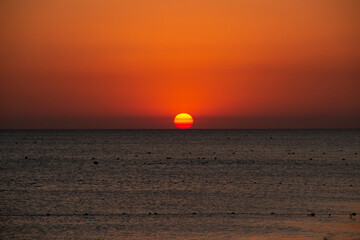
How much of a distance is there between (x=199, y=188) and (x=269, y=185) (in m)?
7.39

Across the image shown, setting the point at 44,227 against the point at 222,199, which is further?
the point at 222,199

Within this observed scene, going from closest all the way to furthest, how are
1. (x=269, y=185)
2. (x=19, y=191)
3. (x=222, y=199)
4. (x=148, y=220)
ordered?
1. (x=148, y=220)
2. (x=222, y=199)
3. (x=19, y=191)
4. (x=269, y=185)

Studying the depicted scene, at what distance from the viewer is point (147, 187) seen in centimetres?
4872

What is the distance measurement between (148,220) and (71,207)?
7662mm

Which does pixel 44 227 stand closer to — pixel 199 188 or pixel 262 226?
pixel 262 226

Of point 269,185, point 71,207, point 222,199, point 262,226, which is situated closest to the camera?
point 262,226

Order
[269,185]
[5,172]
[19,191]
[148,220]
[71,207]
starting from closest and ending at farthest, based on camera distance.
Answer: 1. [148,220]
2. [71,207]
3. [19,191]
4. [269,185]
5. [5,172]

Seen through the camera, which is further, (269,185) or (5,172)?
(5,172)

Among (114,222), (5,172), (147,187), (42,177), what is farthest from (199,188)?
(5,172)

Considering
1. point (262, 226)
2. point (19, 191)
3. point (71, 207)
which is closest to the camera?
point (262, 226)

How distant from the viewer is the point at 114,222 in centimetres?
3072

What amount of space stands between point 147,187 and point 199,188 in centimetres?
500

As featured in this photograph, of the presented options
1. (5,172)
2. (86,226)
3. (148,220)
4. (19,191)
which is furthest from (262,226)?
(5,172)

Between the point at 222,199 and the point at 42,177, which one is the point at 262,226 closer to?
the point at 222,199
